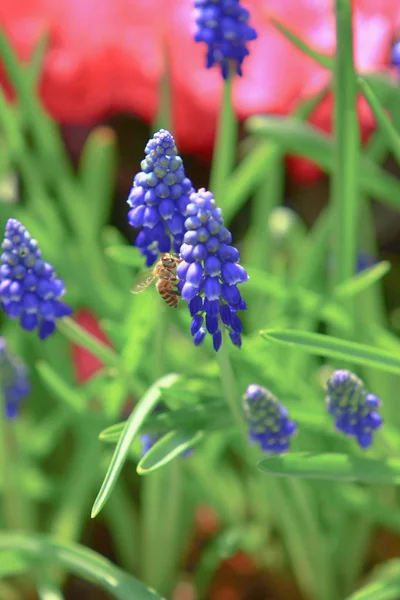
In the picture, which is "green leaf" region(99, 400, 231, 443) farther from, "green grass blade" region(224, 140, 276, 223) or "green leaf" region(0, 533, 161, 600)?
"green grass blade" region(224, 140, 276, 223)

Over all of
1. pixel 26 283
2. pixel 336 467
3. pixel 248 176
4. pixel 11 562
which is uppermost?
pixel 248 176

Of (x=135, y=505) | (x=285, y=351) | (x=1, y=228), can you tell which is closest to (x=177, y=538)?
(x=135, y=505)

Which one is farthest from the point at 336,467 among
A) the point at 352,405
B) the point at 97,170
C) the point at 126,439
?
the point at 97,170

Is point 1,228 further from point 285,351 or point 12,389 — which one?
point 285,351

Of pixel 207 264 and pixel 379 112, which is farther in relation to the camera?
pixel 379 112

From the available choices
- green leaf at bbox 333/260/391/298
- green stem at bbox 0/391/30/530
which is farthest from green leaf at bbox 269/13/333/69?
green stem at bbox 0/391/30/530

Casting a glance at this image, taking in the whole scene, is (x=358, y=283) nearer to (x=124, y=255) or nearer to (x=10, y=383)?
(x=124, y=255)

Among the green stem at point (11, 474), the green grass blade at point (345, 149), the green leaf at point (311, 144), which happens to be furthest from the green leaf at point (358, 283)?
the green stem at point (11, 474)

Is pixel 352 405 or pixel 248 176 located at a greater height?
pixel 248 176
